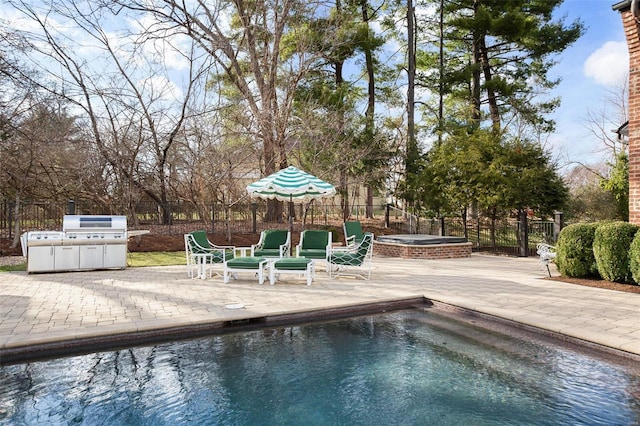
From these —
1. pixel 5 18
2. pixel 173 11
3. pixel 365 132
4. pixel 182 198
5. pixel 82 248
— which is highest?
pixel 173 11

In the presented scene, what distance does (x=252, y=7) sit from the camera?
16.3 m

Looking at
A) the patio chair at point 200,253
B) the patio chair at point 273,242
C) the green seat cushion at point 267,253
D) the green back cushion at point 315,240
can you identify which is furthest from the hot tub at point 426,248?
the patio chair at point 200,253

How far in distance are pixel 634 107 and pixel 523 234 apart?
563 centimetres

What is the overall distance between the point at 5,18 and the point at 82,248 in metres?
6.95

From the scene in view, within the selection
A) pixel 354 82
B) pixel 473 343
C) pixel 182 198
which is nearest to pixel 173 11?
pixel 182 198

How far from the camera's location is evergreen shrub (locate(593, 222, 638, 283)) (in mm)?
6789

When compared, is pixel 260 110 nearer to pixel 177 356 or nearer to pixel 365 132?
pixel 365 132

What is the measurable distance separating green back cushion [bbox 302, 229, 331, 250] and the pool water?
176 inches

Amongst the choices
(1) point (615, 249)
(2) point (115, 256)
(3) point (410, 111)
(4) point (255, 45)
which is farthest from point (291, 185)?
(3) point (410, 111)

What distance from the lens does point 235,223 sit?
16266 mm

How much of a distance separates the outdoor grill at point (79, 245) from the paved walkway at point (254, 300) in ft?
0.98

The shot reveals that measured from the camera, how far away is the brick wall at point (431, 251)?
11.5 m

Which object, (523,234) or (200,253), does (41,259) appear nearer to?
(200,253)

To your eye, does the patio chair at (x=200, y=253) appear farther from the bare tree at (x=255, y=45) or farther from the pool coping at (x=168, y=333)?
the bare tree at (x=255, y=45)
